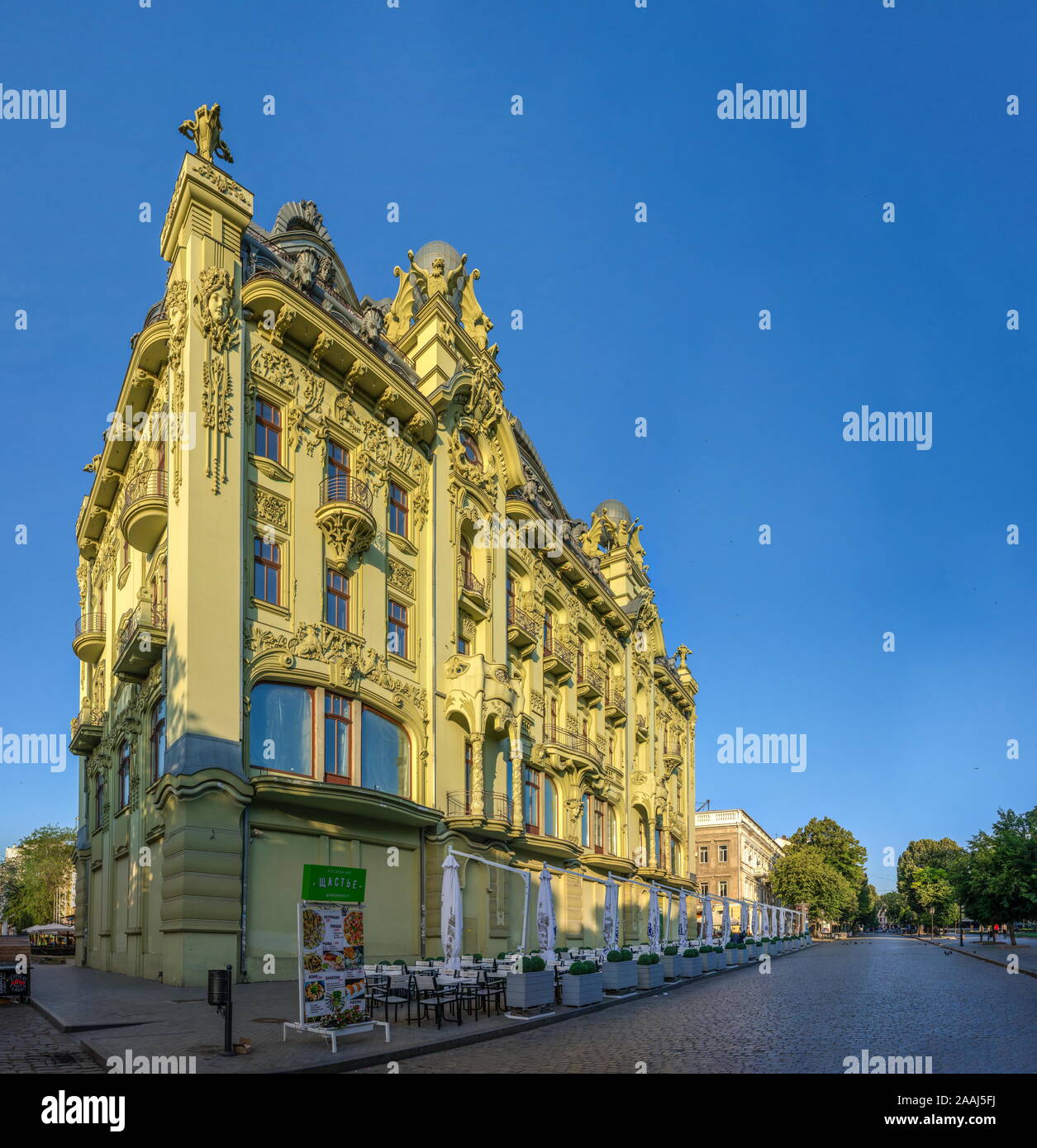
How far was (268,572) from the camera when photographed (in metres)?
25.9

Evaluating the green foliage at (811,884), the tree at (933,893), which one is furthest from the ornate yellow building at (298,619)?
the tree at (933,893)

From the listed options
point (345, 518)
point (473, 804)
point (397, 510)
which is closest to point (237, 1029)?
point (345, 518)

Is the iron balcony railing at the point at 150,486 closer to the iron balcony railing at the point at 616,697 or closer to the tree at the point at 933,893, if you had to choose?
the iron balcony railing at the point at 616,697

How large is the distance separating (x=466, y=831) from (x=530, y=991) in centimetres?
1388

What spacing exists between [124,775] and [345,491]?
12.4 metres

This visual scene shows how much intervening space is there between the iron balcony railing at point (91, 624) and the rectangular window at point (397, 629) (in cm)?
1350

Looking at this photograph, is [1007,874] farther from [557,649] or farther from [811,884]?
[811,884]

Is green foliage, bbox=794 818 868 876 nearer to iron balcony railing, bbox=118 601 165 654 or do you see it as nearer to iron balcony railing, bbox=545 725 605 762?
iron balcony railing, bbox=545 725 605 762

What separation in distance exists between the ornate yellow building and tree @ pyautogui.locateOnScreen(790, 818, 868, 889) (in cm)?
7058

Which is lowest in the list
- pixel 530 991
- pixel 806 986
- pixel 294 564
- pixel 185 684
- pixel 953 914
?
pixel 953 914

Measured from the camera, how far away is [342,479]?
28391 mm

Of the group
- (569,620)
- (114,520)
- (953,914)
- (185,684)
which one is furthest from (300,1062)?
(953,914)

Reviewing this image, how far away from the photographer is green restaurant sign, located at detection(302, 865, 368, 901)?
13352 mm
